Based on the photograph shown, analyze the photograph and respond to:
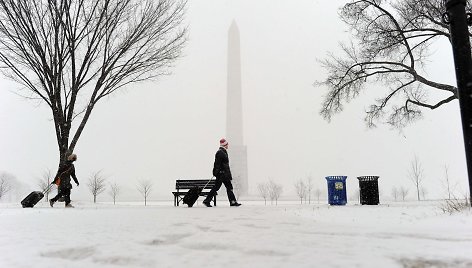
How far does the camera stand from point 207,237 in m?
3.42

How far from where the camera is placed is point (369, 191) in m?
11.8

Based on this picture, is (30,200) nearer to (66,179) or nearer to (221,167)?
(66,179)

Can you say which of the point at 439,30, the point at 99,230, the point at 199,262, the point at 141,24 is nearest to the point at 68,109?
the point at 141,24

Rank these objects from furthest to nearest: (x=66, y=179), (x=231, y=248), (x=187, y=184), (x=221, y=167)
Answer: (x=187, y=184) → (x=66, y=179) → (x=221, y=167) → (x=231, y=248)

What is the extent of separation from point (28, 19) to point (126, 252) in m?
13.0

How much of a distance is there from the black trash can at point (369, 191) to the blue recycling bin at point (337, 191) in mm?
583

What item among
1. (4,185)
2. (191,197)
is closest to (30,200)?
(191,197)

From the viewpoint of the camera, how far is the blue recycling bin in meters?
11.9

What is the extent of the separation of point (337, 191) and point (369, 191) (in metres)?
1.09

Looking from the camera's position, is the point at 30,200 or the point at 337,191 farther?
the point at 337,191

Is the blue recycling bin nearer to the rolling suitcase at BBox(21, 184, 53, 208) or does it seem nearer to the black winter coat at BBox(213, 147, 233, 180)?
the black winter coat at BBox(213, 147, 233, 180)

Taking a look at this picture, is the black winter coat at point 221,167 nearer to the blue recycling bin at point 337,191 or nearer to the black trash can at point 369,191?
the blue recycling bin at point 337,191

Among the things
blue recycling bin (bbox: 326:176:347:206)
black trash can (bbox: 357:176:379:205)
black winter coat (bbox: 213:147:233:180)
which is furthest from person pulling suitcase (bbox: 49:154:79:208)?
black trash can (bbox: 357:176:379:205)

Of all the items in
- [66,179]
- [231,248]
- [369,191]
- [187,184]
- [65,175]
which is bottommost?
[231,248]
